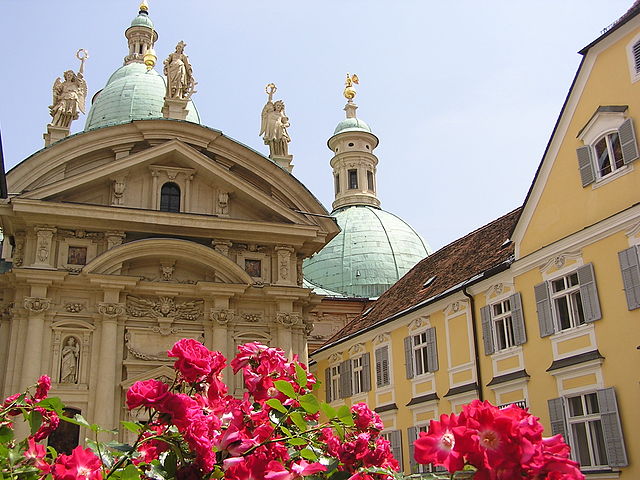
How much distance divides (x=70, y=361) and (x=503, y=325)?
12.6 metres

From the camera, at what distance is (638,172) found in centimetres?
1573

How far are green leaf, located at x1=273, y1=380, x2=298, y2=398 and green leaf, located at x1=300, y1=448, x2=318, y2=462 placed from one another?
0.31 meters

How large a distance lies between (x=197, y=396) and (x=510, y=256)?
1788 centimetres

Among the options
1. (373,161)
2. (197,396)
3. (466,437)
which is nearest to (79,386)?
(197,396)

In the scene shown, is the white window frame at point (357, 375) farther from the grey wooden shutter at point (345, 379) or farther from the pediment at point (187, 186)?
the pediment at point (187, 186)

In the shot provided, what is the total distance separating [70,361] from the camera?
2102cm

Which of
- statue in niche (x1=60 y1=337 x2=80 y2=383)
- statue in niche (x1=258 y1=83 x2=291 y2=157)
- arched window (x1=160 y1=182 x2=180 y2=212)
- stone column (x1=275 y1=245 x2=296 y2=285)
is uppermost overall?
statue in niche (x1=258 y1=83 x2=291 y2=157)

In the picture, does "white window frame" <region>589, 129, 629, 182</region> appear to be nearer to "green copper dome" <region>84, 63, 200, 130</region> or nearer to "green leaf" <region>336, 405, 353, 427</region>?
"green leaf" <region>336, 405, 353, 427</region>

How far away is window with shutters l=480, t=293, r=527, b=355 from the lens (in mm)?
19000

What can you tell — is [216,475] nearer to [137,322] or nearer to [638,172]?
[638,172]

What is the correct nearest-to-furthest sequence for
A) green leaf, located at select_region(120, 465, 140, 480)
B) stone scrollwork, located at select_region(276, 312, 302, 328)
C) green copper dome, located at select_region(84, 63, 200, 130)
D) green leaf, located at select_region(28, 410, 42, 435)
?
green leaf, located at select_region(120, 465, 140, 480) < green leaf, located at select_region(28, 410, 42, 435) < stone scrollwork, located at select_region(276, 312, 302, 328) < green copper dome, located at select_region(84, 63, 200, 130)

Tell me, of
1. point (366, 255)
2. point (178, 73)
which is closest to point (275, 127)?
point (178, 73)

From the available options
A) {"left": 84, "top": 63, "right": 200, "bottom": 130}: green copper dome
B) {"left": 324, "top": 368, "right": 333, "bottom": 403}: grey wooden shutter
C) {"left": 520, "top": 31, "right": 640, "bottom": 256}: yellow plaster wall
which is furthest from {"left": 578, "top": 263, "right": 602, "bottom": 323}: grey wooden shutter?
{"left": 84, "top": 63, "right": 200, "bottom": 130}: green copper dome

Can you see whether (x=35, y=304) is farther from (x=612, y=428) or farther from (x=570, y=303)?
(x=612, y=428)
